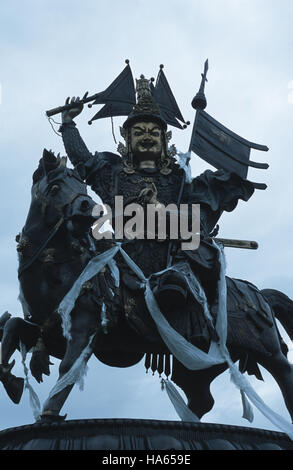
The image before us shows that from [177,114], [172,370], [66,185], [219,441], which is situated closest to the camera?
[219,441]

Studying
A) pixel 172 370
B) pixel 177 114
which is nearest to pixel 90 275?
pixel 172 370

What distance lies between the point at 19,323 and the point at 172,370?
218cm

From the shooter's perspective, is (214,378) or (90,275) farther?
(214,378)

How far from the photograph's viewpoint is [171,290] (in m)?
10.0

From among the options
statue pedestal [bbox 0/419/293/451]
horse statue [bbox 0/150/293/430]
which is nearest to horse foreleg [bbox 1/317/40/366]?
horse statue [bbox 0/150/293/430]

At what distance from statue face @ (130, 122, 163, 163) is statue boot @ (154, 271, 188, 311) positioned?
2.17m

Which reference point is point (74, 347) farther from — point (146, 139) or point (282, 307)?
point (146, 139)

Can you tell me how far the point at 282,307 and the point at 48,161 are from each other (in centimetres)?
377

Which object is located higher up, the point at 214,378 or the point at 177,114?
the point at 177,114

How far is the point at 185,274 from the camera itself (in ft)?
34.0

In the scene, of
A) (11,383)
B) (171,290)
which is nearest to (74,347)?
(11,383)

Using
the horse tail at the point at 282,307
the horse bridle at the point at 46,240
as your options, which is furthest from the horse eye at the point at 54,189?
the horse tail at the point at 282,307
